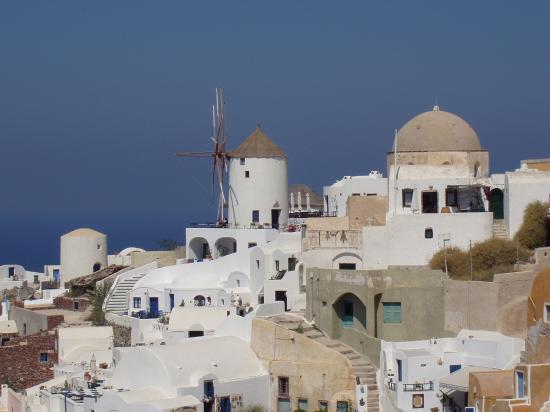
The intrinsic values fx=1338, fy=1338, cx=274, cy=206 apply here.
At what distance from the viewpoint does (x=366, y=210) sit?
38844 mm

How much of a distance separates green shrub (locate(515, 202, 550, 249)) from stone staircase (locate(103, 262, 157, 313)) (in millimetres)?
12679

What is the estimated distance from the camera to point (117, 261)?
48.5 meters

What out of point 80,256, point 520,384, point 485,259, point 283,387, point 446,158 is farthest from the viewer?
point 80,256

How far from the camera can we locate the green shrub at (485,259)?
32.9 metres

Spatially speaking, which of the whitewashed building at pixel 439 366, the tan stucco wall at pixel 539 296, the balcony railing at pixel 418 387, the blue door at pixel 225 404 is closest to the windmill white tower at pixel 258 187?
the blue door at pixel 225 404

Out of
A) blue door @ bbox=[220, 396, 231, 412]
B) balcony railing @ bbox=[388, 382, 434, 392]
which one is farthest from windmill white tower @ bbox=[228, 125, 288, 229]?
balcony railing @ bbox=[388, 382, 434, 392]

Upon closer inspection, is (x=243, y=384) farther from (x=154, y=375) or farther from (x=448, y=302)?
(x=448, y=302)

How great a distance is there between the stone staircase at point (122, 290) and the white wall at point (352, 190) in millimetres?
6436

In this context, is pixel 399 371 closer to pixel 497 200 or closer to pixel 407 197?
pixel 407 197

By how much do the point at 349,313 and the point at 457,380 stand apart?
5442 mm

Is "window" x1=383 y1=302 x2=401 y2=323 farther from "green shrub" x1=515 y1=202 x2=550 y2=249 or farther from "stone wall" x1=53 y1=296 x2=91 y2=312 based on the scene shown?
"stone wall" x1=53 y1=296 x2=91 y2=312

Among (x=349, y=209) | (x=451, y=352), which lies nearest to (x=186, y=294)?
(x=349, y=209)

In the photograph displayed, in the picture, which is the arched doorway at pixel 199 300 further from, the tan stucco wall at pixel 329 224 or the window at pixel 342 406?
the window at pixel 342 406

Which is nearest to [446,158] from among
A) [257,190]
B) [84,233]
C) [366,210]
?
[366,210]
